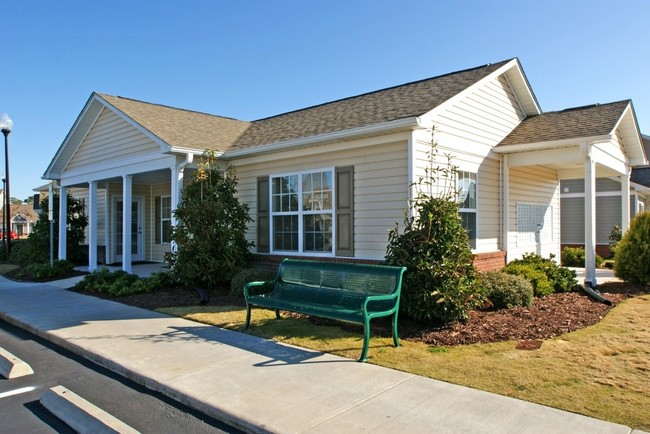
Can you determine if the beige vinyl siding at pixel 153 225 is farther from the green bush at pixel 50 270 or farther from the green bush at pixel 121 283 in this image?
the green bush at pixel 121 283

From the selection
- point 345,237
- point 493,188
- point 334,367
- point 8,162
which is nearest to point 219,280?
point 345,237

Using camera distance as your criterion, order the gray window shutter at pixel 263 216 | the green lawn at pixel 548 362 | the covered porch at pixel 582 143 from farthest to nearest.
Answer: the gray window shutter at pixel 263 216 → the covered porch at pixel 582 143 → the green lawn at pixel 548 362

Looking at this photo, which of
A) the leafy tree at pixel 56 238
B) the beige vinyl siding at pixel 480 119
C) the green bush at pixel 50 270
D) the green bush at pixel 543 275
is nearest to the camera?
the green bush at pixel 543 275

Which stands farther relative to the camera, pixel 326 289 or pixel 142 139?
pixel 142 139

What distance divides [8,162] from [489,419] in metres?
19.0

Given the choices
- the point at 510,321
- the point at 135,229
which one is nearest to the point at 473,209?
the point at 510,321

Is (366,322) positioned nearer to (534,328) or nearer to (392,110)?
(534,328)

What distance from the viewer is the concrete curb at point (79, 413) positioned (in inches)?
155

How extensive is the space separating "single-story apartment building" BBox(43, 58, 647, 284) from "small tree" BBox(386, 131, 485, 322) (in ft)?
4.52

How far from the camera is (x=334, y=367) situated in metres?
5.33

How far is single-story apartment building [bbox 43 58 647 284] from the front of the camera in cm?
945

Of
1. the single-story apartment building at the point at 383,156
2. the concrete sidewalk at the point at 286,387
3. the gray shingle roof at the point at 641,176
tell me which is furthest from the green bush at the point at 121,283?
the gray shingle roof at the point at 641,176

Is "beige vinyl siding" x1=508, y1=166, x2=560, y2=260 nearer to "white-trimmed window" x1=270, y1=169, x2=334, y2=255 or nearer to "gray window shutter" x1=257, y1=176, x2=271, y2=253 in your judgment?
"white-trimmed window" x1=270, y1=169, x2=334, y2=255

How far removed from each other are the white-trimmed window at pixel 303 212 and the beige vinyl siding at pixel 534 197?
469 cm
